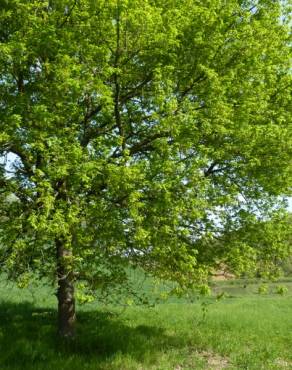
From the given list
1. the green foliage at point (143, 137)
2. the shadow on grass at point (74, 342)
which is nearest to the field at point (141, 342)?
the shadow on grass at point (74, 342)

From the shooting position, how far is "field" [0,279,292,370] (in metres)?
13.5

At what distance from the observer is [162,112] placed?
40.5 feet

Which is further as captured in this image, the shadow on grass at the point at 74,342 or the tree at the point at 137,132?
the shadow on grass at the point at 74,342

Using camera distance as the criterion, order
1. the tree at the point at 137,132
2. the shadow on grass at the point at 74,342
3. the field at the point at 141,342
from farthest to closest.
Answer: the field at the point at 141,342 < the shadow on grass at the point at 74,342 < the tree at the point at 137,132

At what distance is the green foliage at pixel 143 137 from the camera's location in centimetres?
1095

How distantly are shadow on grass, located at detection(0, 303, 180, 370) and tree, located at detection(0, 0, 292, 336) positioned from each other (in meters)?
2.35

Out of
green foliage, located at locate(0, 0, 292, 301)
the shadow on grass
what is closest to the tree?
green foliage, located at locate(0, 0, 292, 301)

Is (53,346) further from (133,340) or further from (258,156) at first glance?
(258,156)

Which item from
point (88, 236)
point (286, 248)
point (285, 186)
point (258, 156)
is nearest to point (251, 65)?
point (258, 156)

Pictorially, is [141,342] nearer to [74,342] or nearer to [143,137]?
[74,342]

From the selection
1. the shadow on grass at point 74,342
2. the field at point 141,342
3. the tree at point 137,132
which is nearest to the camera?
the tree at point 137,132

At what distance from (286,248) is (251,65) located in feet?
16.9

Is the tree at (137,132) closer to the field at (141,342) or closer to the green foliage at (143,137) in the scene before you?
the green foliage at (143,137)

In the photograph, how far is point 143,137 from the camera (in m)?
14.0
